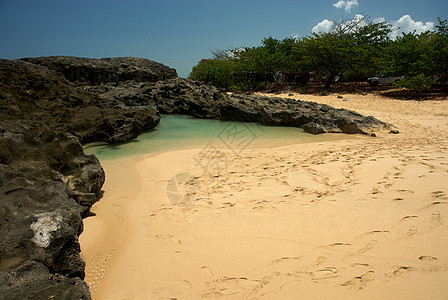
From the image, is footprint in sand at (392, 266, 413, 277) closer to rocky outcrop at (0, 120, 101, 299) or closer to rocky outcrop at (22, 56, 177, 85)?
rocky outcrop at (0, 120, 101, 299)

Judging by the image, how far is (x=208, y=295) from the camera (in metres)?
1.93

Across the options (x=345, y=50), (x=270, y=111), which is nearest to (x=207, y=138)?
(x=270, y=111)

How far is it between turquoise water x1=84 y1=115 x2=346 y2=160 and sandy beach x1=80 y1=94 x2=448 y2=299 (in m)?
2.36

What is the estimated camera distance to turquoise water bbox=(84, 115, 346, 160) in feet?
24.0

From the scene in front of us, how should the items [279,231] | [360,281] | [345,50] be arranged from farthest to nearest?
1. [345,50]
2. [279,231]
3. [360,281]

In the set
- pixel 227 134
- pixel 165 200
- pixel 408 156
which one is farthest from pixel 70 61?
pixel 408 156

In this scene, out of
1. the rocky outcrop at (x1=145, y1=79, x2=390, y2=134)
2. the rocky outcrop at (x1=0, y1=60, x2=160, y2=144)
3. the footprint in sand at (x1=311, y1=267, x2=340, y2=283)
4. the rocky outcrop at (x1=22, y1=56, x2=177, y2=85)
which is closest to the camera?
the footprint in sand at (x1=311, y1=267, x2=340, y2=283)

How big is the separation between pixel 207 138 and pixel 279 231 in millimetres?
6358

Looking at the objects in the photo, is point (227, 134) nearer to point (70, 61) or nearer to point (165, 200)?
point (165, 200)

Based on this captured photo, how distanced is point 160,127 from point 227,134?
3337 millimetres

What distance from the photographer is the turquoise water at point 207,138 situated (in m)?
7.32

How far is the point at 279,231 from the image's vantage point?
2662 millimetres

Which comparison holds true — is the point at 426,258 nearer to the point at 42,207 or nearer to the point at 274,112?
the point at 42,207

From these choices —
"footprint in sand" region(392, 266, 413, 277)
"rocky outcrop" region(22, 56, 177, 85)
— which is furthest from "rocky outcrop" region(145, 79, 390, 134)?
"rocky outcrop" region(22, 56, 177, 85)
